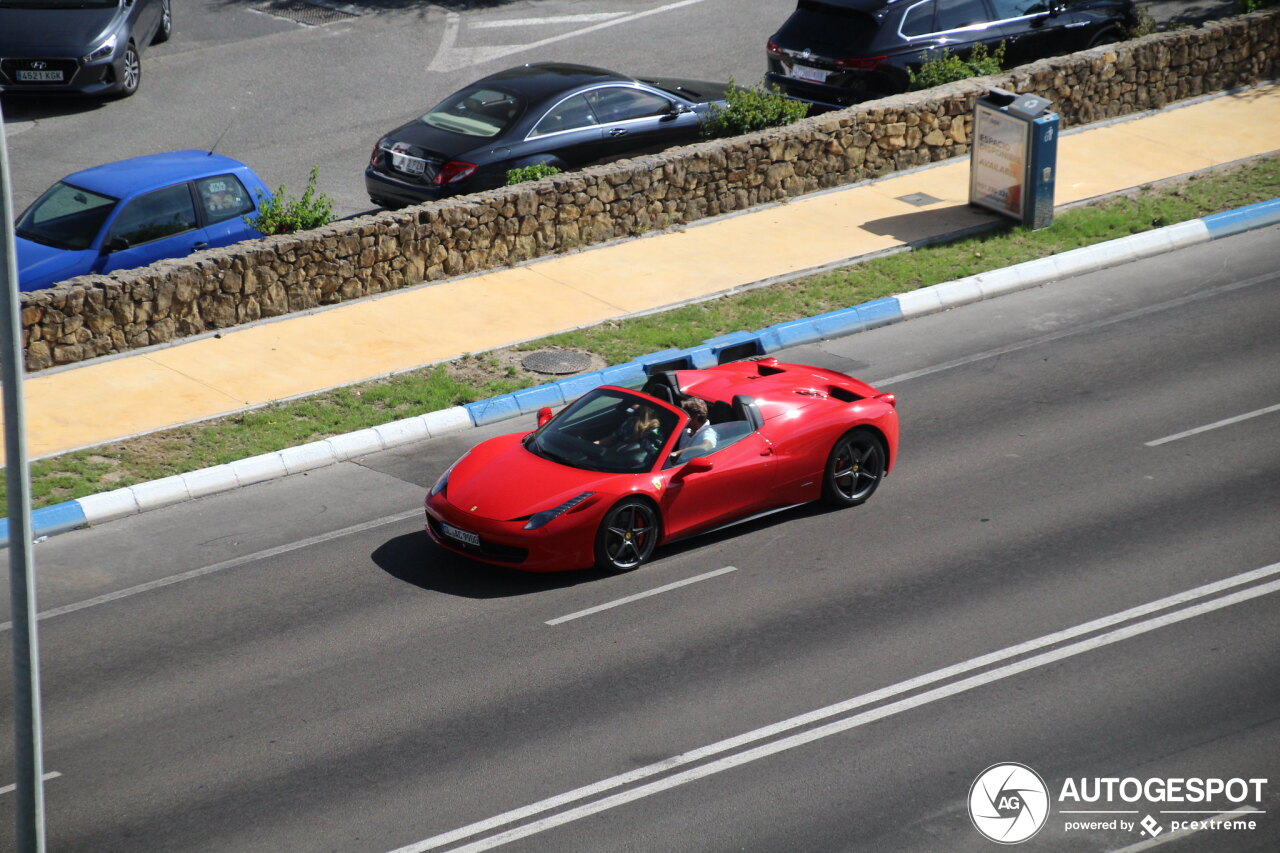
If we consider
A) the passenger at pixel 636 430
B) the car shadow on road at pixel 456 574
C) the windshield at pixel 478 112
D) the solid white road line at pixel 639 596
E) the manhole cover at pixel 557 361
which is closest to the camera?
the solid white road line at pixel 639 596

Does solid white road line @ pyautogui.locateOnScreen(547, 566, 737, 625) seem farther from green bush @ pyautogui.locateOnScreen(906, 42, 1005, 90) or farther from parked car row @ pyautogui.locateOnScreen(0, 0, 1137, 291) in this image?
green bush @ pyautogui.locateOnScreen(906, 42, 1005, 90)

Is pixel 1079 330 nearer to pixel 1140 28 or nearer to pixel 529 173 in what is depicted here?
pixel 529 173

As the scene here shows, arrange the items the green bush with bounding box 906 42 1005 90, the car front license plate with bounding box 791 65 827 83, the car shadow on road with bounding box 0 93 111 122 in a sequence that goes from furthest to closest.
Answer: the car shadow on road with bounding box 0 93 111 122 → the car front license plate with bounding box 791 65 827 83 → the green bush with bounding box 906 42 1005 90

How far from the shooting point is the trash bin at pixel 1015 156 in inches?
676

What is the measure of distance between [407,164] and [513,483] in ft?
25.1

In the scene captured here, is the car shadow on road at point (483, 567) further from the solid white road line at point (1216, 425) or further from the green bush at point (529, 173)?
the green bush at point (529, 173)

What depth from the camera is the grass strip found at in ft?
42.6

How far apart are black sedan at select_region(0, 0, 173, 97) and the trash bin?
13.0m

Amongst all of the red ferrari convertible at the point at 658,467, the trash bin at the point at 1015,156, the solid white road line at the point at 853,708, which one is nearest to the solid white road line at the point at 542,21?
the trash bin at the point at 1015,156

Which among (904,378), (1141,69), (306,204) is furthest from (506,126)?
(1141,69)

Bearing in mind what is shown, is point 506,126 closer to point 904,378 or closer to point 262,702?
point 904,378

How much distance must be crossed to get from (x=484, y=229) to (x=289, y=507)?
533cm

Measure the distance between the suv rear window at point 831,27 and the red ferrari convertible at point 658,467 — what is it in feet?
30.0

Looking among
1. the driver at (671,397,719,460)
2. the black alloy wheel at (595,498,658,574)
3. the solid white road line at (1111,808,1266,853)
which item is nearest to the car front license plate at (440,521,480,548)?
the black alloy wheel at (595,498,658,574)
